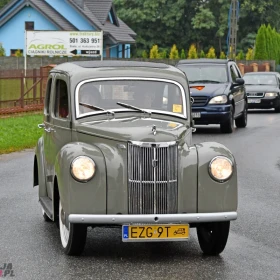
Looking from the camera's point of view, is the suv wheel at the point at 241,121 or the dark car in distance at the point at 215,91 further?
the suv wheel at the point at 241,121

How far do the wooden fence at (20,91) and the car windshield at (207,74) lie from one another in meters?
9.63

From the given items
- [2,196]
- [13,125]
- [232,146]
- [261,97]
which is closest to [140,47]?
[261,97]

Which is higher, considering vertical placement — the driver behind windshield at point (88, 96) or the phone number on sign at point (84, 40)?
the driver behind windshield at point (88, 96)

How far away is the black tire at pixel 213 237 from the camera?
890cm

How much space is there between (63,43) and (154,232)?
38.7m

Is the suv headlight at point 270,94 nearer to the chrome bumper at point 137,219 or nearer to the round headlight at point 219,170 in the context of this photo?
the round headlight at point 219,170

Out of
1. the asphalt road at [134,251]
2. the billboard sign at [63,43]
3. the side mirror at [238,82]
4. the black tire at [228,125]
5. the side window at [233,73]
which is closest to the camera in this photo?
the asphalt road at [134,251]

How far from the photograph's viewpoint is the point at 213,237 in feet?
29.5

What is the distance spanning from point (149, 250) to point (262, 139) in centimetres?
1460

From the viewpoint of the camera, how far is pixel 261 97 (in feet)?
113

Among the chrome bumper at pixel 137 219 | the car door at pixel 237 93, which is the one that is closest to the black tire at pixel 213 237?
the chrome bumper at pixel 137 219

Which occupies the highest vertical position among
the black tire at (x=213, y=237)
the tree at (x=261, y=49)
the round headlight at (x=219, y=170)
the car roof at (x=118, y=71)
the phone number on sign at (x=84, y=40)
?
the car roof at (x=118, y=71)

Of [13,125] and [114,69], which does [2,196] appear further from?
A: [13,125]

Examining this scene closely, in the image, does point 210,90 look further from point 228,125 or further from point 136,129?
point 136,129
